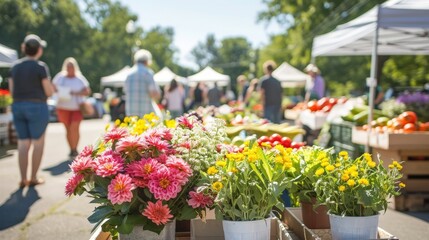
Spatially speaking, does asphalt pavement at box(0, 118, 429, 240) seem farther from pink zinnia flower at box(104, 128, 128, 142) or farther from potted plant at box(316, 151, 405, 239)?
potted plant at box(316, 151, 405, 239)

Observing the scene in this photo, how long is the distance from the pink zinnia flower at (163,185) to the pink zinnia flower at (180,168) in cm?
3

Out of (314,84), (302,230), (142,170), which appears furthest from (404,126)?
(314,84)

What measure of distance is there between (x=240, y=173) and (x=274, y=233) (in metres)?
0.46

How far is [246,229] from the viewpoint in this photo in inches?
89.5

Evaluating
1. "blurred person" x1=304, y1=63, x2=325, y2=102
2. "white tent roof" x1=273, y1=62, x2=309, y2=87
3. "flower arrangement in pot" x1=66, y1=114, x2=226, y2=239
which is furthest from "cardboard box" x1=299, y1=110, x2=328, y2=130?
"white tent roof" x1=273, y1=62, x2=309, y2=87

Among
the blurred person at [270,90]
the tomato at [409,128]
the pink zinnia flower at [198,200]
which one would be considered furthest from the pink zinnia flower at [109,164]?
the blurred person at [270,90]

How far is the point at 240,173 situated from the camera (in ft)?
7.59

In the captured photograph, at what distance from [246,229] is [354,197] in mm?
520

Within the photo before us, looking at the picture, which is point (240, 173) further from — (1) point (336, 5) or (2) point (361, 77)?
(2) point (361, 77)

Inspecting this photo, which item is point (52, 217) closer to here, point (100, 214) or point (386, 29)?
point (100, 214)

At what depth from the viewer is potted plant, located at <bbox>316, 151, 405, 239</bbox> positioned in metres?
2.32

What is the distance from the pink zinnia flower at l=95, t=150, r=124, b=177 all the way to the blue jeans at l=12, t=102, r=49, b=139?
4.33 metres

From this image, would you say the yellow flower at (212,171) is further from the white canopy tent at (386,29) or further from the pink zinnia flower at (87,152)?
the white canopy tent at (386,29)

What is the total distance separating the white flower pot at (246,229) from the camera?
2.27 meters
